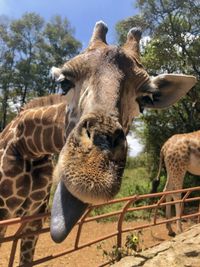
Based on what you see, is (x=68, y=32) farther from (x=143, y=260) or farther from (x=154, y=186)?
(x=143, y=260)

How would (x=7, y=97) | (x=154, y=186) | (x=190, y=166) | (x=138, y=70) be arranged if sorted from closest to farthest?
1. (x=138, y=70)
2. (x=190, y=166)
3. (x=154, y=186)
4. (x=7, y=97)

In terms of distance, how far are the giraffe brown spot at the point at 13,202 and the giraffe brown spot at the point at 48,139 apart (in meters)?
0.48

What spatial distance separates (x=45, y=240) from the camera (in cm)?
915

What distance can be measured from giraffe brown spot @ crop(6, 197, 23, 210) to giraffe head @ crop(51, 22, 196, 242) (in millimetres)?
1213

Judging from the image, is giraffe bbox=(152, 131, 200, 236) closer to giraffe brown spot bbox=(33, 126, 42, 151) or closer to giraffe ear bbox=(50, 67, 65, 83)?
giraffe brown spot bbox=(33, 126, 42, 151)

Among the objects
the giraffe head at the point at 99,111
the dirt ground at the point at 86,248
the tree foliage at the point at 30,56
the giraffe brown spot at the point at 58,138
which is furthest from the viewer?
the tree foliage at the point at 30,56

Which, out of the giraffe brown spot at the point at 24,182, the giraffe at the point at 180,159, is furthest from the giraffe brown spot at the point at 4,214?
the giraffe at the point at 180,159

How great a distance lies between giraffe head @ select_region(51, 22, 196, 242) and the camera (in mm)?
1782

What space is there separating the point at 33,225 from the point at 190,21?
511 inches

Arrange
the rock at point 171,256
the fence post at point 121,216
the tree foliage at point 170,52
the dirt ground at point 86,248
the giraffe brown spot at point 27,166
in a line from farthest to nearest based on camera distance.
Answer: the tree foliage at point 170,52
the dirt ground at point 86,248
the fence post at point 121,216
the rock at point 171,256
the giraffe brown spot at point 27,166

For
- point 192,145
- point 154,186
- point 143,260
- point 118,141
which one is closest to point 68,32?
point 154,186

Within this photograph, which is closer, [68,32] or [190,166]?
[190,166]

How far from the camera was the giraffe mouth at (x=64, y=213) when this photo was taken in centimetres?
186

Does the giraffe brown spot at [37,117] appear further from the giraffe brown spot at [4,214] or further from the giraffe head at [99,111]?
the giraffe head at [99,111]
